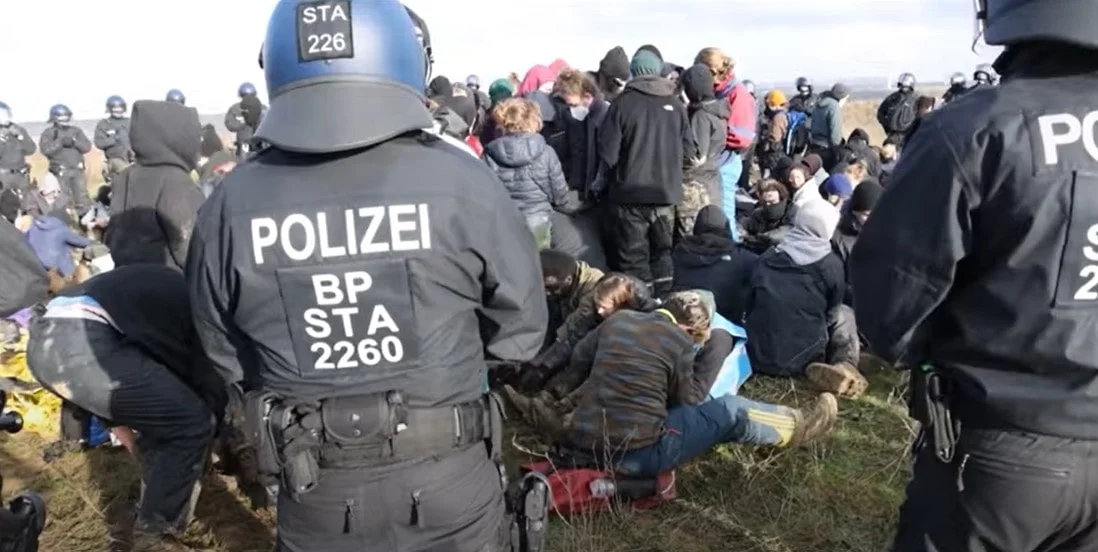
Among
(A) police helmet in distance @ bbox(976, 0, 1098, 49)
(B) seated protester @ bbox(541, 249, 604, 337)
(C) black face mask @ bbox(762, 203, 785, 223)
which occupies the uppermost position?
(A) police helmet in distance @ bbox(976, 0, 1098, 49)

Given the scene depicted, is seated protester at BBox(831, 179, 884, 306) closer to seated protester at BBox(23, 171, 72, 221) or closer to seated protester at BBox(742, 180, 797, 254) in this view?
seated protester at BBox(742, 180, 797, 254)

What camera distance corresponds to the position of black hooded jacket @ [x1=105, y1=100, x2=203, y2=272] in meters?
5.00

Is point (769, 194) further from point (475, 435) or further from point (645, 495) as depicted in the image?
point (475, 435)

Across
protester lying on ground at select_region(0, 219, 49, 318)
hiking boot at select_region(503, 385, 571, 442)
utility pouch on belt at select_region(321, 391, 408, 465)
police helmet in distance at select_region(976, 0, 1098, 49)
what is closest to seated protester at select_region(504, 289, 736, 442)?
hiking boot at select_region(503, 385, 571, 442)

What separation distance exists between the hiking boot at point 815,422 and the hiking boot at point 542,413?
1173 millimetres

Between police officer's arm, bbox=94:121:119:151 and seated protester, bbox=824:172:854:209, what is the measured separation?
10.8m

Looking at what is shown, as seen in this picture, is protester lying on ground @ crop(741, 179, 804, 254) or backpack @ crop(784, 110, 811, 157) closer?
protester lying on ground @ crop(741, 179, 804, 254)

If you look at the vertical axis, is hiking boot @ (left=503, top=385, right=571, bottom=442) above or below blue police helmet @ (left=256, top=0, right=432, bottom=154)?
below

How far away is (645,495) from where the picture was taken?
4.11 meters

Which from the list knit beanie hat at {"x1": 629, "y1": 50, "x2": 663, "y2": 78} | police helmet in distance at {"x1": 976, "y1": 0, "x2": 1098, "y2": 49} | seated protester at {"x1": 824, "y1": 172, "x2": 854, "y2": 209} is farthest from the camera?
seated protester at {"x1": 824, "y1": 172, "x2": 854, "y2": 209}

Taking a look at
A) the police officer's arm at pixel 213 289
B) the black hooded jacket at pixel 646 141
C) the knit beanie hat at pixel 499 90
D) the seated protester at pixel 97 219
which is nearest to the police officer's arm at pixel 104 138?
the seated protester at pixel 97 219

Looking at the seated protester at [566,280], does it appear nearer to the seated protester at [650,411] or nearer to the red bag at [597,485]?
the seated protester at [650,411]

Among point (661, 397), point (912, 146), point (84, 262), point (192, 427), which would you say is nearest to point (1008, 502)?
point (912, 146)

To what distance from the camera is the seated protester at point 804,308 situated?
538 cm
